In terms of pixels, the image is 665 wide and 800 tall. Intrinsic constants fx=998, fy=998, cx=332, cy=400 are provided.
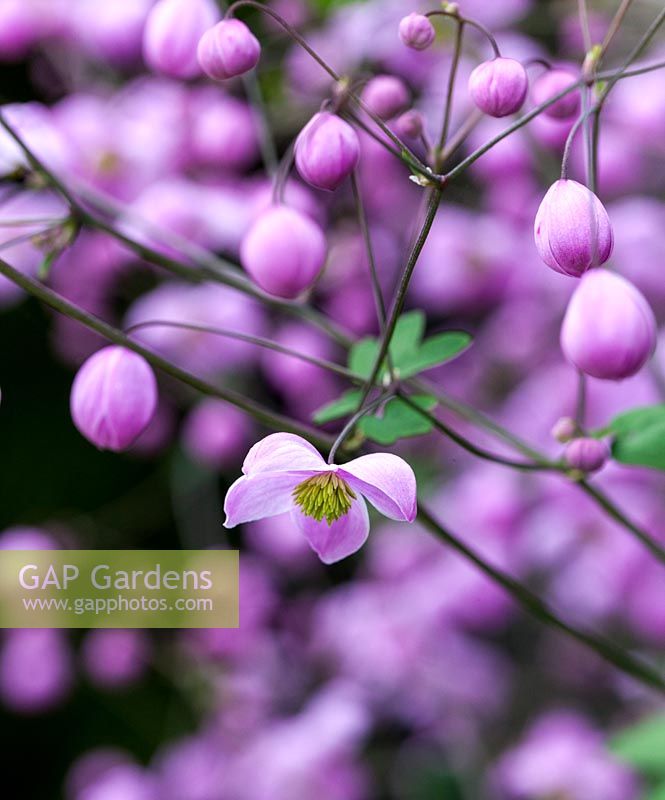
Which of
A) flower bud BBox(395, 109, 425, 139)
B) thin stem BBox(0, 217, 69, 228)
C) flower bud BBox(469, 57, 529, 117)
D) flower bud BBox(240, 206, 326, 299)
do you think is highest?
flower bud BBox(469, 57, 529, 117)

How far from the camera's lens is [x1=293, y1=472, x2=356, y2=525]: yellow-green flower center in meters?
0.58

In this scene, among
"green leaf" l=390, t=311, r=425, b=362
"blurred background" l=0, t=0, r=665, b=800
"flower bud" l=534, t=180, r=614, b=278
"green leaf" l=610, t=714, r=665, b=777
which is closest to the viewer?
"flower bud" l=534, t=180, r=614, b=278

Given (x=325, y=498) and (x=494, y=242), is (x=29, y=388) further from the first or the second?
(x=325, y=498)

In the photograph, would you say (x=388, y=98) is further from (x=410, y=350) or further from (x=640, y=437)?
(x=640, y=437)

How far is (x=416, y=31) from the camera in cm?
57

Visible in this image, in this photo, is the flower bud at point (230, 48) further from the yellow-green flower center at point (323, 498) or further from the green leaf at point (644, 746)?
the green leaf at point (644, 746)

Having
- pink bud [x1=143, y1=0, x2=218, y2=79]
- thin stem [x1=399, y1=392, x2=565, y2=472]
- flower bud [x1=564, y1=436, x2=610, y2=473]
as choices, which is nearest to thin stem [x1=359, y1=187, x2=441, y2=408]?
thin stem [x1=399, y1=392, x2=565, y2=472]

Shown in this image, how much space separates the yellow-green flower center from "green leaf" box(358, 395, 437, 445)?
0.12ft

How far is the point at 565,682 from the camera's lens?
1445 mm

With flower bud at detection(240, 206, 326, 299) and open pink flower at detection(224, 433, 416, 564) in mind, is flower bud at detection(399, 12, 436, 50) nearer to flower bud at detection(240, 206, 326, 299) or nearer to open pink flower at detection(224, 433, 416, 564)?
flower bud at detection(240, 206, 326, 299)

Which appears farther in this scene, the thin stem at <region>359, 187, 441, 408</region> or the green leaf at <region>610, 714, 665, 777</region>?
the green leaf at <region>610, 714, 665, 777</region>

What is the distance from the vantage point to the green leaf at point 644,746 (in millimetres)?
957

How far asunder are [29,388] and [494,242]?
733 mm

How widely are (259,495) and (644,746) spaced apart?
629 mm
